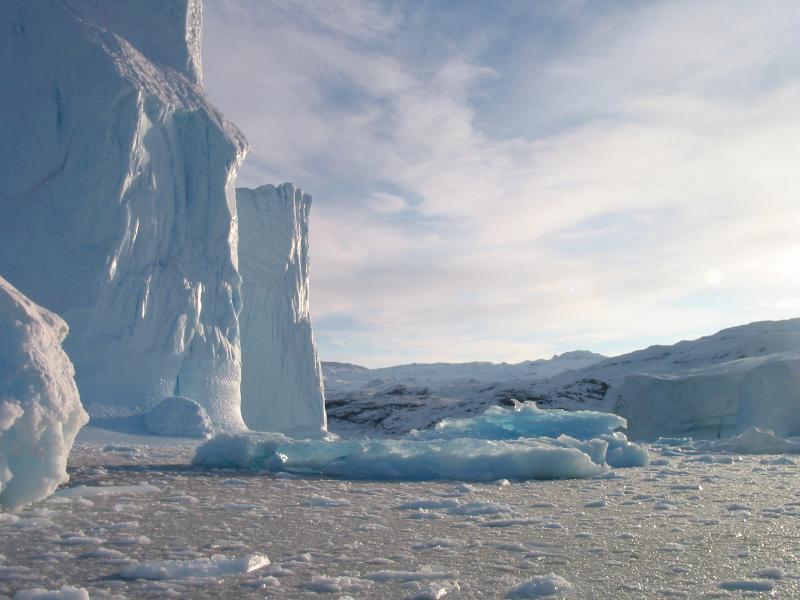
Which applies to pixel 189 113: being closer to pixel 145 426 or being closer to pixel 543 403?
pixel 145 426

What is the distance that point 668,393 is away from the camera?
1969 centimetres

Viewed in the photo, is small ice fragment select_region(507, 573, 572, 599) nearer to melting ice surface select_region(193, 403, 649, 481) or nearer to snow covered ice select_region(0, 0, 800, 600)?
snow covered ice select_region(0, 0, 800, 600)

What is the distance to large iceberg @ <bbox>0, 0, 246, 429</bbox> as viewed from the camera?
10.8 m

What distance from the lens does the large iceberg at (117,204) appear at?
1077 cm

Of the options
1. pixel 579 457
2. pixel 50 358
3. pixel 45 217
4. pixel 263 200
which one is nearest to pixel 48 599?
pixel 50 358

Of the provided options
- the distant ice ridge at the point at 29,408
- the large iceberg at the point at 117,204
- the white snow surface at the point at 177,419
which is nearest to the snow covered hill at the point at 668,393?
the large iceberg at the point at 117,204

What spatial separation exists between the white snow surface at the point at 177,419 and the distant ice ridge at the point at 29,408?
6.14 m

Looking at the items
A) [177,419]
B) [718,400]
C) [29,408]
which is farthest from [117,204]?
[718,400]

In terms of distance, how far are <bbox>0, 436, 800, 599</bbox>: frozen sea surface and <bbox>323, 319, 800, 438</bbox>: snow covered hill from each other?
1230 cm

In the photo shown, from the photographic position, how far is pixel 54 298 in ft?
34.6

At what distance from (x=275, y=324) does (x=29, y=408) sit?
12587 mm

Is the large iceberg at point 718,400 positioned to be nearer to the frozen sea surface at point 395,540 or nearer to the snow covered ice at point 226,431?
the snow covered ice at point 226,431

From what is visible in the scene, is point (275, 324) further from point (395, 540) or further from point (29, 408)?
point (395, 540)

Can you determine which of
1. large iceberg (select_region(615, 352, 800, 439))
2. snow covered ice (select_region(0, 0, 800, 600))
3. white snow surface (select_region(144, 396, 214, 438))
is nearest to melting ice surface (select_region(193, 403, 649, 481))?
snow covered ice (select_region(0, 0, 800, 600))
